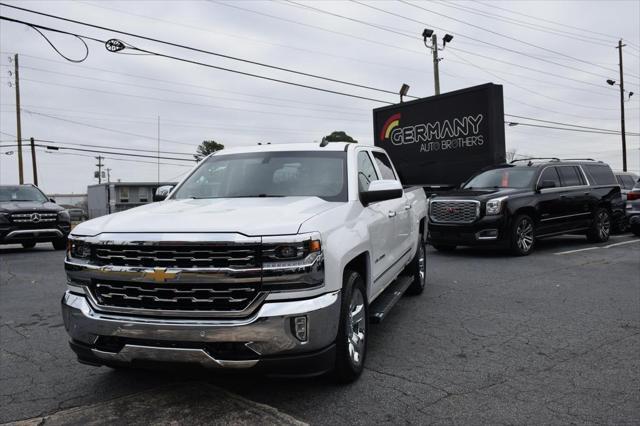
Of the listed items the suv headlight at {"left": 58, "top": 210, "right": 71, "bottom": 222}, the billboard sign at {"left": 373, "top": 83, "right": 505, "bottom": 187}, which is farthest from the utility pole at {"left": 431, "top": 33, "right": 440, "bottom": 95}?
the suv headlight at {"left": 58, "top": 210, "right": 71, "bottom": 222}

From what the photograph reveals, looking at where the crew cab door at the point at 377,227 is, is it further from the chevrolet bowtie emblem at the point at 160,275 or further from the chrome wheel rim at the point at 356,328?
the chevrolet bowtie emblem at the point at 160,275

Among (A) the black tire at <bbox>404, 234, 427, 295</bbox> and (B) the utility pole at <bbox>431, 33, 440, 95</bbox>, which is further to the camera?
(B) the utility pole at <bbox>431, 33, 440, 95</bbox>

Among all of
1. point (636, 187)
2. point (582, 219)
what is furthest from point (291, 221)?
point (636, 187)

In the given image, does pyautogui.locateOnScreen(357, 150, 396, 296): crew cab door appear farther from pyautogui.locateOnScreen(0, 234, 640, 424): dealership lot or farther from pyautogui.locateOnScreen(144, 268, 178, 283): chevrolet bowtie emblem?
pyautogui.locateOnScreen(144, 268, 178, 283): chevrolet bowtie emblem

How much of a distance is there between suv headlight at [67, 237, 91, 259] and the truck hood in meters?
0.06

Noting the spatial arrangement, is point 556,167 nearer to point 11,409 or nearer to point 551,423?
point 551,423

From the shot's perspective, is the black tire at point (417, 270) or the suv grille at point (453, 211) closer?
the black tire at point (417, 270)

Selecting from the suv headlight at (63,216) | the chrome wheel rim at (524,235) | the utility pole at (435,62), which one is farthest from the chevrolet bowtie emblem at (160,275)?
the utility pole at (435,62)

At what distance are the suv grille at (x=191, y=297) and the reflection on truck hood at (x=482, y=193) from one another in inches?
319

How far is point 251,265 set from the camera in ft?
10.4

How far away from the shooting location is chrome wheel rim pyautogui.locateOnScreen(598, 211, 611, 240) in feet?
41.1

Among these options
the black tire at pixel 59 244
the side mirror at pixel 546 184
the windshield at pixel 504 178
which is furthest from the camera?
the black tire at pixel 59 244

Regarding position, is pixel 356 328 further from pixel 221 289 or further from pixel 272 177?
pixel 272 177

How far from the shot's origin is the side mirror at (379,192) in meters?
4.35
